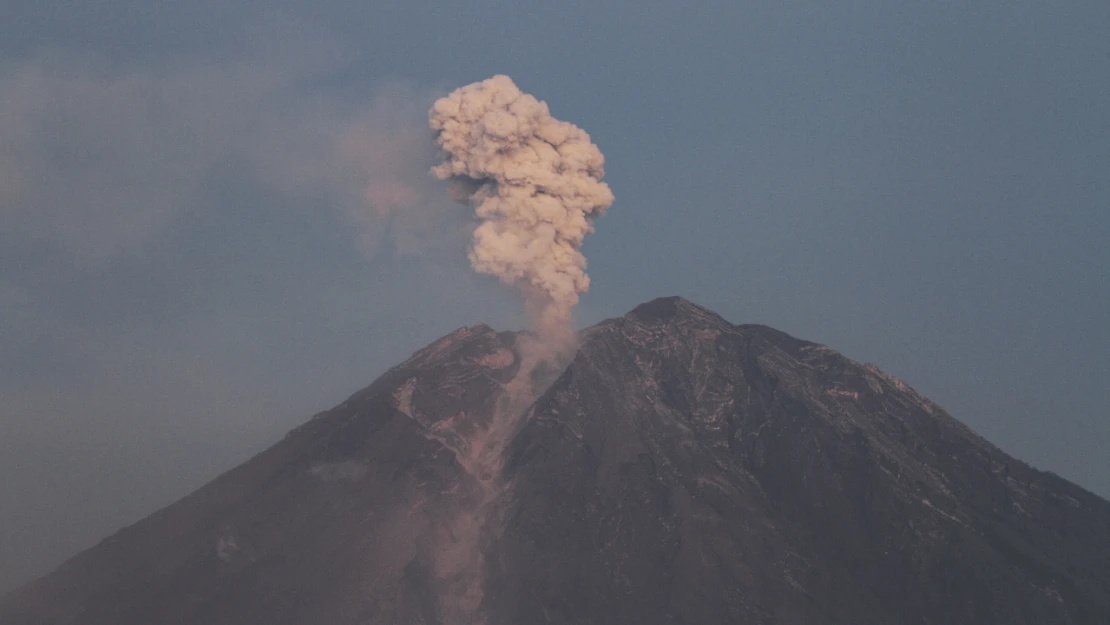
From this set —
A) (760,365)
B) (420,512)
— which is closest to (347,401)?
(420,512)

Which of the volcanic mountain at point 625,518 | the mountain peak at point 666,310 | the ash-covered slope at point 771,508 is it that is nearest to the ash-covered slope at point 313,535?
the volcanic mountain at point 625,518

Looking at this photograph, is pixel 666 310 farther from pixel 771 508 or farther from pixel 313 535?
pixel 313 535

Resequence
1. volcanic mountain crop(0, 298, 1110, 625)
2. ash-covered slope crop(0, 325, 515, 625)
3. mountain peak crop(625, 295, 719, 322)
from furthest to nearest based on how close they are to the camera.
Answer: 1. mountain peak crop(625, 295, 719, 322)
2. ash-covered slope crop(0, 325, 515, 625)
3. volcanic mountain crop(0, 298, 1110, 625)

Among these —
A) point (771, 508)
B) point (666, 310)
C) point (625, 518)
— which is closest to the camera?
point (625, 518)

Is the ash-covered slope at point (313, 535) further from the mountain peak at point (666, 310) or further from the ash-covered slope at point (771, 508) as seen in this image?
the mountain peak at point (666, 310)

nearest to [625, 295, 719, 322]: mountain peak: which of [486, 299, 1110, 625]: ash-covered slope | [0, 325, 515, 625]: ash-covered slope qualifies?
[486, 299, 1110, 625]: ash-covered slope

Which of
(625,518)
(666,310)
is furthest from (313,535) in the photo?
(666,310)

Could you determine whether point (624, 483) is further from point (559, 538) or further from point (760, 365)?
point (760, 365)

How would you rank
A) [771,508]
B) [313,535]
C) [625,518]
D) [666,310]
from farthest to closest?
1. [666,310]
2. [771,508]
3. [625,518]
4. [313,535]

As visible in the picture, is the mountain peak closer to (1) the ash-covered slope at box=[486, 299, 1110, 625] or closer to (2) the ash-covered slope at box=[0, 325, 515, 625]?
(1) the ash-covered slope at box=[486, 299, 1110, 625]
